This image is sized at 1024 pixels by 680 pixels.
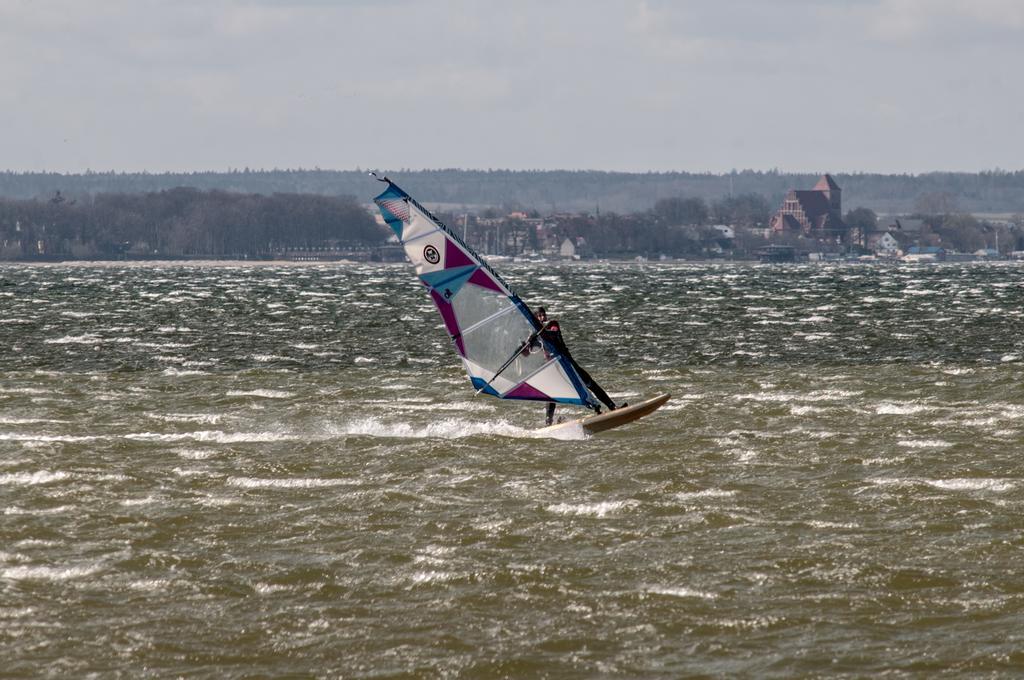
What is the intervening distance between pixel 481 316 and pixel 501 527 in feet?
31.1

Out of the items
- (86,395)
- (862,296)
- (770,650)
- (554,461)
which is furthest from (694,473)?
(862,296)

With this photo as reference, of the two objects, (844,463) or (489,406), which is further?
(489,406)

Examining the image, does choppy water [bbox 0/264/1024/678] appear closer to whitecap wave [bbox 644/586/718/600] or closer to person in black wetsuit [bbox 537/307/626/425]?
whitecap wave [bbox 644/586/718/600]

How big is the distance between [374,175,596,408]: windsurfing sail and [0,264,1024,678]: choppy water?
1138 millimetres

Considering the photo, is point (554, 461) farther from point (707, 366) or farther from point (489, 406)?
point (707, 366)

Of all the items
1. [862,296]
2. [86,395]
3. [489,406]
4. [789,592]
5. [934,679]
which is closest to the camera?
[934,679]

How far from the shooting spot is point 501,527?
2234cm

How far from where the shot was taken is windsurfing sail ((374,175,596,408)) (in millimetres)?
30625

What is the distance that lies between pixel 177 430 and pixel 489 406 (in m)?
7.73

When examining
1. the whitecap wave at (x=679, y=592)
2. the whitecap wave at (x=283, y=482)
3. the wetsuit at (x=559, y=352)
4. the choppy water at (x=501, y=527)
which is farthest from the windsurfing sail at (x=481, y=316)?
the whitecap wave at (x=679, y=592)

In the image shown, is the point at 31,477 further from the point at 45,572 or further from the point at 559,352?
the point at 559,352

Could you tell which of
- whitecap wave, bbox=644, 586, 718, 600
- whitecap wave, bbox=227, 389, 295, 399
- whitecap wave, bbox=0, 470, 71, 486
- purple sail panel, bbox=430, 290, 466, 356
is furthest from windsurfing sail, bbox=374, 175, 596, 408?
whitecap wave, bbox=644, 586, 718, 600

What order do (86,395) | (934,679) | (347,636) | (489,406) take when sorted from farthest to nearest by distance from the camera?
(86,395), (489,406), (347,636), (934,679)

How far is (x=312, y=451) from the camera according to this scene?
29.6 meters
